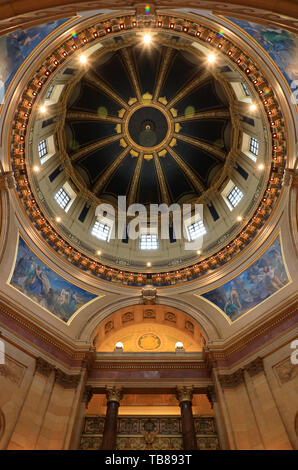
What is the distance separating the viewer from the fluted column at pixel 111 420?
13.2 metres

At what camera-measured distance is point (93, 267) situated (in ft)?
68.5

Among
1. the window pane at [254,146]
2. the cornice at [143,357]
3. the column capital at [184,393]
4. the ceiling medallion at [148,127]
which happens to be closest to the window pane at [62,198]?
the ceiling medallion at [148,127]

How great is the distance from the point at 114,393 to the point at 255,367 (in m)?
6.87

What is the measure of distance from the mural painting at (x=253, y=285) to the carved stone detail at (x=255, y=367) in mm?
3523

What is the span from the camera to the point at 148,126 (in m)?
30.4

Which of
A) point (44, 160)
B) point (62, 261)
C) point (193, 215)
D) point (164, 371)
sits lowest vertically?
point (164, 371)

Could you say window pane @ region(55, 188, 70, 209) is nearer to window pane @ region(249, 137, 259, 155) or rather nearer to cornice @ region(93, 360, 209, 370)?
cornice @ region(93, 360, 209, 370)

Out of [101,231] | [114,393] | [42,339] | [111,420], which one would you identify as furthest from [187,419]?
[101,231]

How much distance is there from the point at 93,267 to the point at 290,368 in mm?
12902

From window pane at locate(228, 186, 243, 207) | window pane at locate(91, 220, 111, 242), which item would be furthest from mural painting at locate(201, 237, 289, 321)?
window pane at locate(91, 220, 111, 242)

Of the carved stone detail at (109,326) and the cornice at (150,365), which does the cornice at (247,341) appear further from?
the carved stone detail at (109,326)

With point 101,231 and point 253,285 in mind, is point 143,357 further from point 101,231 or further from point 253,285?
point 101,231
